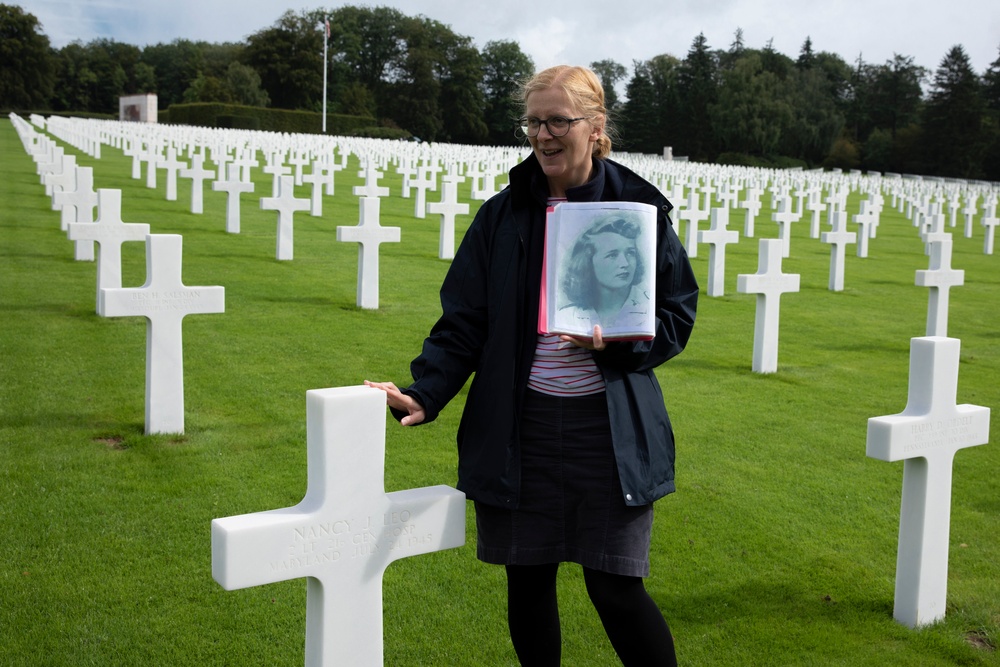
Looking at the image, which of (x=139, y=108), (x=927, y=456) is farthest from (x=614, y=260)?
(x=139, y=108)

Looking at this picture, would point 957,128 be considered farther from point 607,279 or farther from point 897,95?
point 607,279

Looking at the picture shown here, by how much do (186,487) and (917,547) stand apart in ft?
10.1

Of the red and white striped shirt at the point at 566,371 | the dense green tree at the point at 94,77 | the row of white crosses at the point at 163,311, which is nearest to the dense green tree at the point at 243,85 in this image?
the dense green tree at the point at 94,77

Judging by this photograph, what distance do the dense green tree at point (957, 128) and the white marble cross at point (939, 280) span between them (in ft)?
210

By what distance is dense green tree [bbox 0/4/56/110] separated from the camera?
254 feet

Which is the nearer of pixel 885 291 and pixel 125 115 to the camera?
pixel 885 291

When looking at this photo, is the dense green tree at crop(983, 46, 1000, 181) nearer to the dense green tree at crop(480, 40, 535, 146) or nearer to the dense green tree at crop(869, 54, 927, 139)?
the dense green tree at crop(869, 54, 927, 139)

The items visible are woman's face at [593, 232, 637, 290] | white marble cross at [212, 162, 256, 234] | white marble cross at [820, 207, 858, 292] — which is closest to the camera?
woman's face at [593, 232, 637, 290]

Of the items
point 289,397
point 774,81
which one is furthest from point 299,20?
point 289,397

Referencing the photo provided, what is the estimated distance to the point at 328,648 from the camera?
2293 mm

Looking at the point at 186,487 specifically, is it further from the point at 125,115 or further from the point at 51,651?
the point at 125,115

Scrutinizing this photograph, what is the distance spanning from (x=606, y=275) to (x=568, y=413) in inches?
14.1

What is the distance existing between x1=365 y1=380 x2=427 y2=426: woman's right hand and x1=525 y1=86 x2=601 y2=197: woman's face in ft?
2.05

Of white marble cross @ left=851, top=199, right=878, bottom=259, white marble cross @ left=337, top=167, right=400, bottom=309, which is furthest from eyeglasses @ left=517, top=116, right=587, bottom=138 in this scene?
white marble cross @ left=851, top=199, right=878, bottom=259
